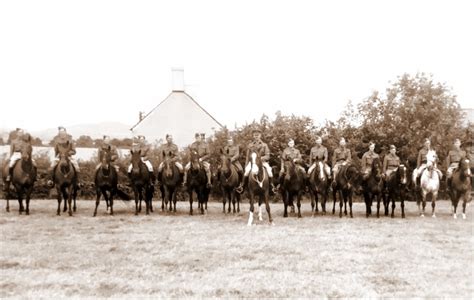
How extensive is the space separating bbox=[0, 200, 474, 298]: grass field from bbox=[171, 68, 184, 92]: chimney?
81.3 ft

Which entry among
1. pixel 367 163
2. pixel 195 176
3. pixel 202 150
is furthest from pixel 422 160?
pixel 195 176

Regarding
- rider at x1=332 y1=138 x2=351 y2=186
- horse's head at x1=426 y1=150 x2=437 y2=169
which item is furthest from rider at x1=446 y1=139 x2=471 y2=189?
rider at x1=332 y1=138 x2=351 y2=186

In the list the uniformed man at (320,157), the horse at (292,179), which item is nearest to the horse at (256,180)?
the horse at (292,179)

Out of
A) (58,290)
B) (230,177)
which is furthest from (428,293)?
(230,177)

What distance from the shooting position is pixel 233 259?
10.4 meters

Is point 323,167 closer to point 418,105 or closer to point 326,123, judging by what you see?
point 326,123

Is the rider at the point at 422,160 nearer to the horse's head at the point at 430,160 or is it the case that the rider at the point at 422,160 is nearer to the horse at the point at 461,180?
the horse's head at the point at 430,160

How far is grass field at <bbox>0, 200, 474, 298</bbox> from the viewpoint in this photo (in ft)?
26.5

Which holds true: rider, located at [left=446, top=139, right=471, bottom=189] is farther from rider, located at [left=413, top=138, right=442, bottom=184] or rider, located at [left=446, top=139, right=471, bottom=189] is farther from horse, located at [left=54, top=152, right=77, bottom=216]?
horse, located at [left=54, top=152, right=77, bottom=216]

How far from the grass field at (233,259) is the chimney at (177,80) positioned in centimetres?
2478

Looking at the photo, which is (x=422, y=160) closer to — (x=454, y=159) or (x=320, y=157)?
(x=454, y=159)

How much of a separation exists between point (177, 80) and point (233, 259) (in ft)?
103

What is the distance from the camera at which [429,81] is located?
3384 centimetres

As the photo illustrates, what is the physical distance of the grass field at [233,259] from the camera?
807cm
